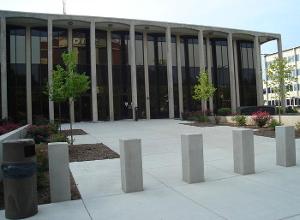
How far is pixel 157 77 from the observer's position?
36156mm

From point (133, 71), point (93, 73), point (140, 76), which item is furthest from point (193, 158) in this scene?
point (140, 76)

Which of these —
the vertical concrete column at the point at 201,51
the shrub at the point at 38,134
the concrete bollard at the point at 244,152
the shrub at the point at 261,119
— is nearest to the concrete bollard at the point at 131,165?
the concrete bollard at the point at 244,152

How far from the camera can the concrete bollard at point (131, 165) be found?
6.65 m

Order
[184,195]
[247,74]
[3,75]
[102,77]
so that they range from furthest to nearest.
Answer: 1. [247,74]
2. [102,77]
3. [3,75]
4. [184,195]

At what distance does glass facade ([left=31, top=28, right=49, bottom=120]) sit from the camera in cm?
3185

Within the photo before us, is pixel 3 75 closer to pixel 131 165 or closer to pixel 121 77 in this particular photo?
pixel 121 77

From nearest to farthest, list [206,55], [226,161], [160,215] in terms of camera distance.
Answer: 1. [160,215]
2. [226,161]
3. [206,55]

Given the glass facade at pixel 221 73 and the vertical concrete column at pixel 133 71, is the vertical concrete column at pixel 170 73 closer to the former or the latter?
the vertical concrete column at pixel 133 71

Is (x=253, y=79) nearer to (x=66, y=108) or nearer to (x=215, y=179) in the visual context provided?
(x=66, y=108)

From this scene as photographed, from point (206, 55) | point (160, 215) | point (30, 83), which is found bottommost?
point (160, 215)

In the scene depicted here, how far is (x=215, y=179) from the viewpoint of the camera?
24.7 ft

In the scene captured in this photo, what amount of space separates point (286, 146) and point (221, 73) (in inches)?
1265

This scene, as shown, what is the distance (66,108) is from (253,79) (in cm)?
2323

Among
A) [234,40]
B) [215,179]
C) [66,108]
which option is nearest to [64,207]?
[215,179]
